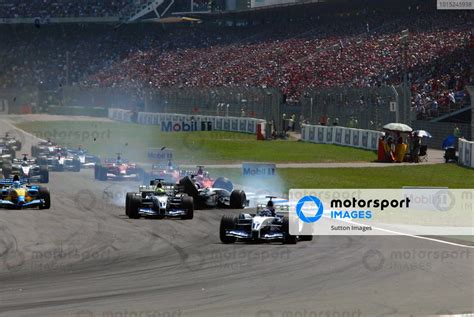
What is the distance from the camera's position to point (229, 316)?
13000 mm

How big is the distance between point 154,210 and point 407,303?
1133 cm

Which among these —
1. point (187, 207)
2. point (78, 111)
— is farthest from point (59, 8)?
point (187, 207)

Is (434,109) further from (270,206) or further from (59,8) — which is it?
(59,8)

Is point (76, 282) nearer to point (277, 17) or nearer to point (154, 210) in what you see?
point (154, 210)

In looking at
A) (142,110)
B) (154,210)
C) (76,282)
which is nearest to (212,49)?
(142,110)

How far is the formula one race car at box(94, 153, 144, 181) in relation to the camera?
3554cm

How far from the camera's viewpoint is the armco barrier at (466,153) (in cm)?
4066

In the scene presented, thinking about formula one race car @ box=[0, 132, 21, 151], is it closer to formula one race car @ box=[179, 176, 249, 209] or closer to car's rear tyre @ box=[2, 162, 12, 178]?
car's rear tyre @ box=[2, 162, 12, 178]

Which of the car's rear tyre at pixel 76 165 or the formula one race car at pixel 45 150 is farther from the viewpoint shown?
the formula one race car at pixel 45 150

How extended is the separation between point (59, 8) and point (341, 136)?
5663 centimetres

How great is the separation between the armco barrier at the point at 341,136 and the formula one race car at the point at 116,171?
1765 cm

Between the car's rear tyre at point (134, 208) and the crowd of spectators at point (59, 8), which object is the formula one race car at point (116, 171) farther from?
the crowd of spectators at point (59, 8)

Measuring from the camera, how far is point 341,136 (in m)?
55.1

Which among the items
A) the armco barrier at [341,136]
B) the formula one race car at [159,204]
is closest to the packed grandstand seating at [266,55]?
the armco barrier at [341,136]
